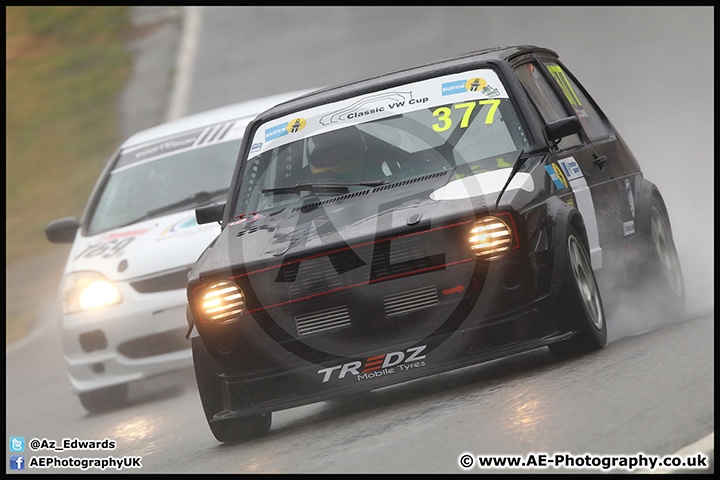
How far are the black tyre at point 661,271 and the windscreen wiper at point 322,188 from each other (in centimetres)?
200

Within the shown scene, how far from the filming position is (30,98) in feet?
83.2

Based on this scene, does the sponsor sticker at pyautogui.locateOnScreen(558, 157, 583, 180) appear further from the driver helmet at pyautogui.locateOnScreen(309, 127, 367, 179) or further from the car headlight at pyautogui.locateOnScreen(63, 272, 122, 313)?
the car headlight at pyautogui.locateOnScreen(63, 272, 122, 313)

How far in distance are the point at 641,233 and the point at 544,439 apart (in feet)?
10.0

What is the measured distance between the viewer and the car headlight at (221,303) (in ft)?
18.0

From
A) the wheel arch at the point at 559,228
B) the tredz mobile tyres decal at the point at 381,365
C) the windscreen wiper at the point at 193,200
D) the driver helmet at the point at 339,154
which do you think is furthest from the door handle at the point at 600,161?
the windscreen wiper at the point at 193,200

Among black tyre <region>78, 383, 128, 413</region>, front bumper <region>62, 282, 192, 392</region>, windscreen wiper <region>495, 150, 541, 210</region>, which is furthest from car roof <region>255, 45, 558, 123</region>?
black tyre <region>78, 383, 128, 413</region>

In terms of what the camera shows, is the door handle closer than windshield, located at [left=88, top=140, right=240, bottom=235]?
Yes

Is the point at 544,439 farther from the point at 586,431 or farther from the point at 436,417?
the point at 436,417

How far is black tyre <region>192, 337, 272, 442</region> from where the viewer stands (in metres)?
5.66

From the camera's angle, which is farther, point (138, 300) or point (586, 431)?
point (138, 300)

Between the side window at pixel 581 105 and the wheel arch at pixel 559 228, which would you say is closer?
the wheel arch at pixel 559 228

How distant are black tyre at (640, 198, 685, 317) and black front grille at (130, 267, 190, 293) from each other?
10.7ft

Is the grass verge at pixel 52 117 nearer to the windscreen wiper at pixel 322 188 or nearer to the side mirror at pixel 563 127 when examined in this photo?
the windscreen wiper at pixel 322 188
